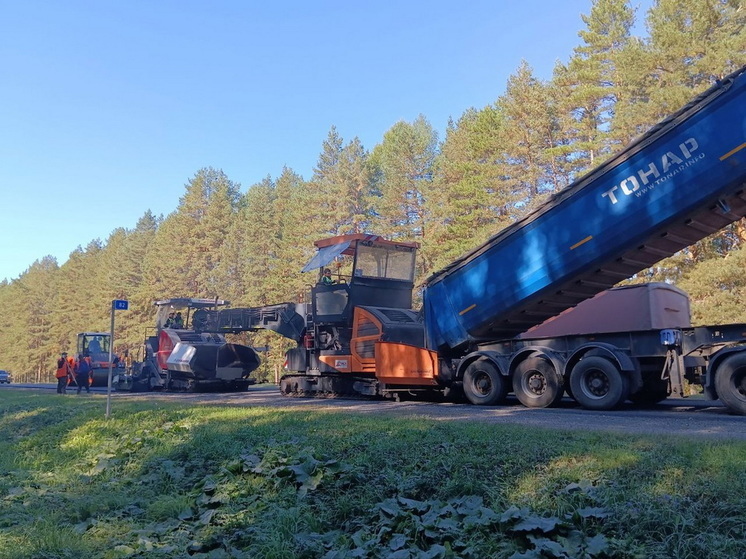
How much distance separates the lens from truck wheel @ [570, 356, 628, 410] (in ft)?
35.3

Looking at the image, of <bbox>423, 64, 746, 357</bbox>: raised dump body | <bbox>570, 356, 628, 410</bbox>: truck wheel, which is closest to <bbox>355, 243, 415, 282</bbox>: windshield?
<bbox>423, 64, 746, 357</bbox>: raised dump body

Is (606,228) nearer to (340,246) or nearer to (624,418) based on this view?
(624,418)

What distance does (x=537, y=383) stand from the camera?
39.5 ft

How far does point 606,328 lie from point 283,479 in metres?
9.64

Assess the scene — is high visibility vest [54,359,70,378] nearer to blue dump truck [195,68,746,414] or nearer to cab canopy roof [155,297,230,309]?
cab canopy roof [155,297,230,309]

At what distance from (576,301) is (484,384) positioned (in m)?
2.50

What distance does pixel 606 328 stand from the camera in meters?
13.6

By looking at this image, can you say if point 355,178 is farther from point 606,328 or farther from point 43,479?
point 43,479

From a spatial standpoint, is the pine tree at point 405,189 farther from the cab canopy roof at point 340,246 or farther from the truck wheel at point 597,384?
the truck wheel at point 597,384

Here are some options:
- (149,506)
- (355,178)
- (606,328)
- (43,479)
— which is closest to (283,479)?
(149,506)

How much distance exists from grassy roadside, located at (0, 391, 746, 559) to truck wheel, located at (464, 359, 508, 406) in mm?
4470

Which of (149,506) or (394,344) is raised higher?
(394,344)

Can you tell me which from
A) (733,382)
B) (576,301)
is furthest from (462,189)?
(733,382)

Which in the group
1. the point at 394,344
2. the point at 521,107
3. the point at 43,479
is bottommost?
the point at 43,479
